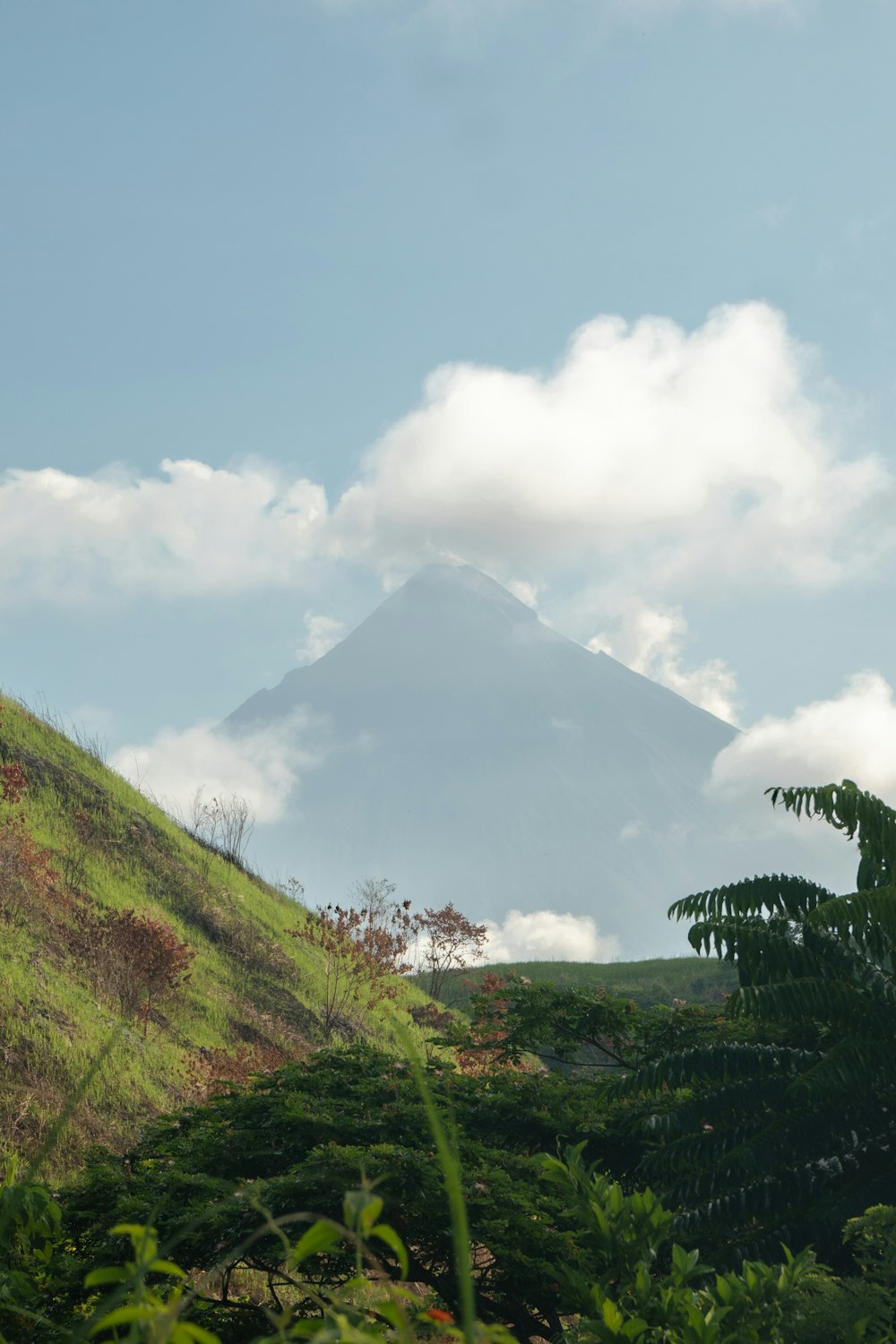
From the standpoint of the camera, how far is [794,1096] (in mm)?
4988

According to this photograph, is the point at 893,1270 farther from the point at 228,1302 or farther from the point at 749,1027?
the point at 749,1027

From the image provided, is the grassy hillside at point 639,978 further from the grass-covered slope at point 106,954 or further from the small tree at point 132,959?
the small tree at point 132,959

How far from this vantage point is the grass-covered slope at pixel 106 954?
1069cm

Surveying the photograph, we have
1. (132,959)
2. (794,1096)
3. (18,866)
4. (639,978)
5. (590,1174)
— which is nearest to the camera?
(590,1174)

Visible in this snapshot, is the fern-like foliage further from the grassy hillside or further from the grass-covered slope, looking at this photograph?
the grassy hillside

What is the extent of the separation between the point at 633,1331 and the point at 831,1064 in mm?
2872

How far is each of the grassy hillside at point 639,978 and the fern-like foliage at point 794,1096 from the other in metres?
19.9

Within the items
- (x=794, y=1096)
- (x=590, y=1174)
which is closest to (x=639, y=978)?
(x=794, y=1096)

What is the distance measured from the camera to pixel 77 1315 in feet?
15.1

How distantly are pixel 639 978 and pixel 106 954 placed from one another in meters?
19.8

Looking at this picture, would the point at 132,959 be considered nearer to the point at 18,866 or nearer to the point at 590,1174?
the point at 18,866

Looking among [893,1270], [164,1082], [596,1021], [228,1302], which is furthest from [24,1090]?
[893,1270]

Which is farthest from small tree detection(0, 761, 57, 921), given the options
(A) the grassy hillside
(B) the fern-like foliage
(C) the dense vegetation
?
(A) the grassy hillside

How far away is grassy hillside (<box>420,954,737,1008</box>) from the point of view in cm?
2638
